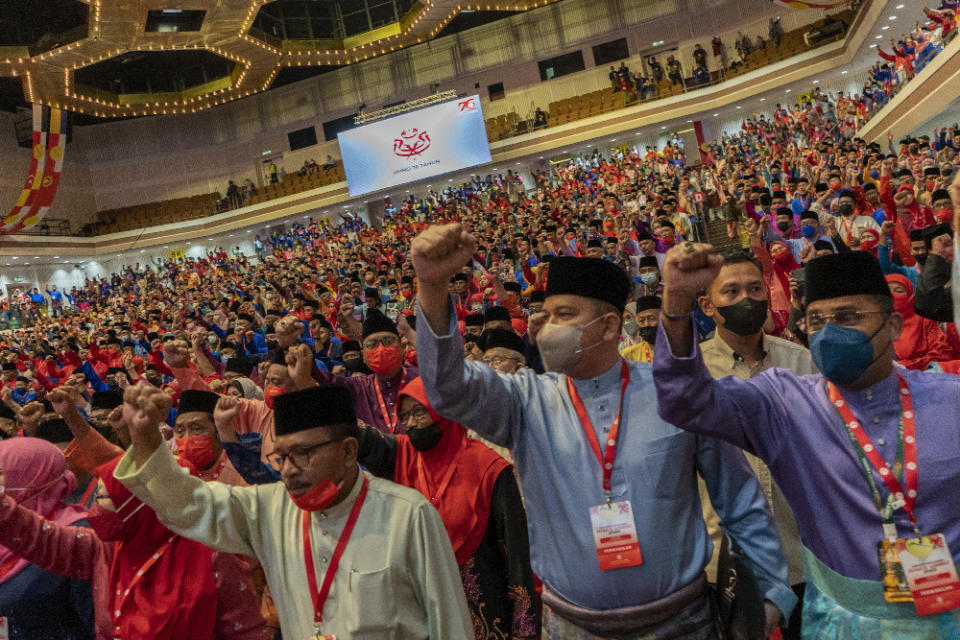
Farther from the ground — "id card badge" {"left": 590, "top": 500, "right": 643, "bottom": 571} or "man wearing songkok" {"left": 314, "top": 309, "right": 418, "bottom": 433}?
"man wearing songkok" {"left": 314, "top": 309, "right": 418, "bottom": 433}

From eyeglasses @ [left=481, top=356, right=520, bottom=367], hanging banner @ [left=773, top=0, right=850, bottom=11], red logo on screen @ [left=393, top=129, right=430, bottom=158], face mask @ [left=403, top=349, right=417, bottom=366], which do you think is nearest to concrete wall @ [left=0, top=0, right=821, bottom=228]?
red logo on screen @ [left=393, top=129, right=430, bottom=158]

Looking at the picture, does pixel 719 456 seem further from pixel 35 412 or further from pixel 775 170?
pixel 775 170

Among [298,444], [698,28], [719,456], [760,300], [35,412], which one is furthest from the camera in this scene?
[698,28]

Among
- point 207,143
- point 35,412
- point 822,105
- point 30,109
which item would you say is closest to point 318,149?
point 207,143

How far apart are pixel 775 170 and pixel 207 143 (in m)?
23.5

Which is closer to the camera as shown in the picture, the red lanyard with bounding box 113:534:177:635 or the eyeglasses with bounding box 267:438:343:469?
the eyeglasses with bounding box 267:438:343:469

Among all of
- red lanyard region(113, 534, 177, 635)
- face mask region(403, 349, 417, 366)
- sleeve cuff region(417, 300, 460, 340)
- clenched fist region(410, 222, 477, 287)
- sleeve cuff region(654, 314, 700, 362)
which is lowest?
red lanyard region(113, 534, 177, 635)

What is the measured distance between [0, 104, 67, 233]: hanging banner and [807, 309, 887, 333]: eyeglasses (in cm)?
2360

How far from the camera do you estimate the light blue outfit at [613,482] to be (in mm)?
1785

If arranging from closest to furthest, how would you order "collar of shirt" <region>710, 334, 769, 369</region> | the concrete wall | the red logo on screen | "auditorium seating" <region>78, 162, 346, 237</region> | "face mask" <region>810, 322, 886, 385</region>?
"face mask" <region>810, 322, 886, 385</region> → "collar of shirt" <region>710, 334, 769, 369</region> → the red logo on screen → the concrete wall → "auditorium seating" <region>78, 162, 346, 237</region>

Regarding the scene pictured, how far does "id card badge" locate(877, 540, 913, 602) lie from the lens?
1.63 m

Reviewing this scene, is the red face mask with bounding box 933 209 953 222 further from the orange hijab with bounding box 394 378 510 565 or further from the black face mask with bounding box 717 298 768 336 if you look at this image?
the orange hijab with bounding box 394 378 510 565

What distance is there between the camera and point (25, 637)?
2.41 meters

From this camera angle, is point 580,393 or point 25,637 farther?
point 25,637
